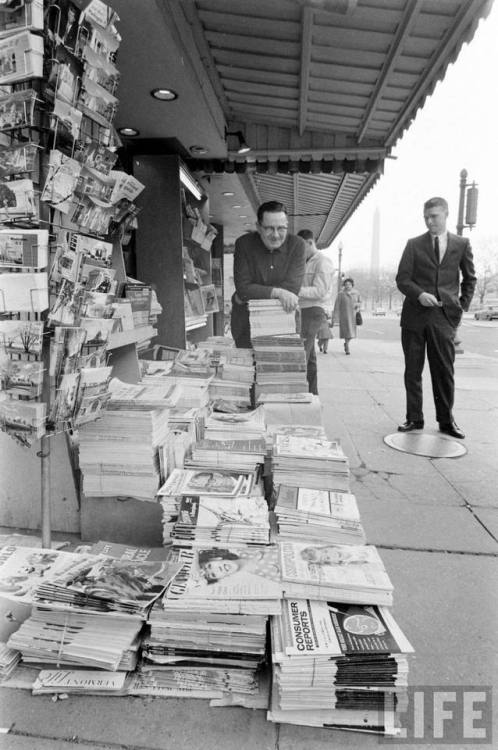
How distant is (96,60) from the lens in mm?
1418

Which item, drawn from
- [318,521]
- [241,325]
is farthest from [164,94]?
[318,521]

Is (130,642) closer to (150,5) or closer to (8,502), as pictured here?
(8,502)

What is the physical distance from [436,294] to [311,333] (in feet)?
3.35

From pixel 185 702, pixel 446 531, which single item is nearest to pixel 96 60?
pixel 185 702

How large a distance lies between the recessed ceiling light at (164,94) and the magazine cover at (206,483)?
7.28 feet

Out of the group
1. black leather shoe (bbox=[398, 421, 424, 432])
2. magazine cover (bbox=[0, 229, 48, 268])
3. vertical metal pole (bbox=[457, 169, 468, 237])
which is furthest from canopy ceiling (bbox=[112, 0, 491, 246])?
vertical metal pole (bbox=[457, 169, 468, 237])

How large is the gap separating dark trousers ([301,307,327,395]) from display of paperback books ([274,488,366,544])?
7.00 feet

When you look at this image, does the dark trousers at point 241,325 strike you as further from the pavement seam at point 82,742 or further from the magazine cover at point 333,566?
the pavement seam at point 82,742

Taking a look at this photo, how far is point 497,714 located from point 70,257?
5.70 ft

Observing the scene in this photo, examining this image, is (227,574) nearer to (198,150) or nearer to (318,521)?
(318,521)

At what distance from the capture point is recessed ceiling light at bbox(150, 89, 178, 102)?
276 centimetres

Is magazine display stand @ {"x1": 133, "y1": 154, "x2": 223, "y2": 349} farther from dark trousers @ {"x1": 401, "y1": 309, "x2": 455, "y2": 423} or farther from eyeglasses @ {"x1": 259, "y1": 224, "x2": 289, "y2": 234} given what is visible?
dark trousers @ {"x1": 401, "y1": 309, "x2": 455, "y2": 423}

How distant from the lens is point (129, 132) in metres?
3.45

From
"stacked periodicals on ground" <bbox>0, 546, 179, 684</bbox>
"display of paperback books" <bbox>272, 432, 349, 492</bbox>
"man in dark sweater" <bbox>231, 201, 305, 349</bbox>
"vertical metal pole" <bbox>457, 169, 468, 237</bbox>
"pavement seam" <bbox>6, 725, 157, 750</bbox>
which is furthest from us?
"vertical metal pole" <bbox>457, 169, 468, 237</bbox>
